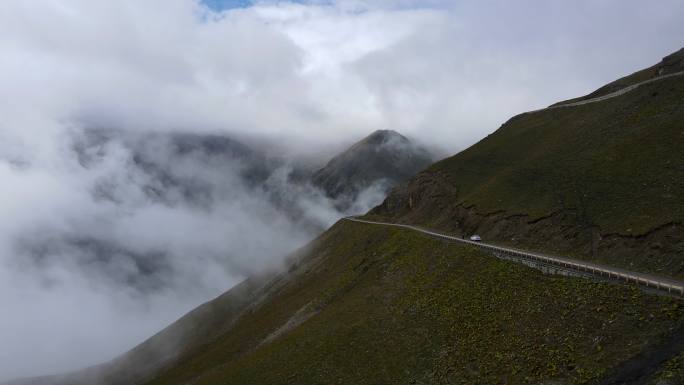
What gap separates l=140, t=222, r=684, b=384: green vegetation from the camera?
29.0m

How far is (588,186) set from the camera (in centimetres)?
5375

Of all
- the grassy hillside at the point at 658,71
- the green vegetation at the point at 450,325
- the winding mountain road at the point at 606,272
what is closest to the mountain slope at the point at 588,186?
the winding mountain road at the point at 606,272

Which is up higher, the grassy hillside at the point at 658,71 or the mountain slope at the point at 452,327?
the grassy hillside at the point at 658,71

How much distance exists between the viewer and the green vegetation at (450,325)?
95.1 feet

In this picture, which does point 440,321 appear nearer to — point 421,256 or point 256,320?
point 421,256

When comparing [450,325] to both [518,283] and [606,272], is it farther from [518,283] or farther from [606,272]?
→ [606,272]

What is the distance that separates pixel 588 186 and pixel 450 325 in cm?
2622

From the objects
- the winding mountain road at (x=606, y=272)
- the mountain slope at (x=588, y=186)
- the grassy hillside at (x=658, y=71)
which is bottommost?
the winding mountain road at (x=606, y=272)

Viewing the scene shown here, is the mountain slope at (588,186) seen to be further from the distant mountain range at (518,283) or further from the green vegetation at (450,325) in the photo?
the green vegetation at (450,325)

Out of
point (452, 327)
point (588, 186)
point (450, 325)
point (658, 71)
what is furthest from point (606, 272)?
point (658, 71)

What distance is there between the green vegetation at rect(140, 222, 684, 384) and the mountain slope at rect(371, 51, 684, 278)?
276 inches

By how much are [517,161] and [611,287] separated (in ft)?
163

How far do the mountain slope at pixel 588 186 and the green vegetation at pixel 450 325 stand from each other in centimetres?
701

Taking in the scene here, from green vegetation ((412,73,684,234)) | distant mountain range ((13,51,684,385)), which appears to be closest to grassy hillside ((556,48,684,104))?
distant mountain range ((13,51,684,385))
